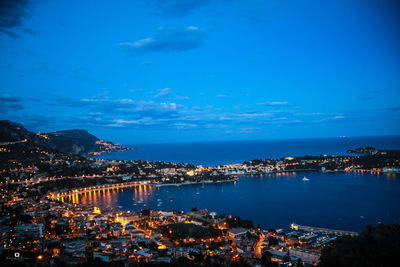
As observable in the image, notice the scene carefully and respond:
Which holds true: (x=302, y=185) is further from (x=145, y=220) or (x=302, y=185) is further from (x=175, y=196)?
(x=145, y=220)

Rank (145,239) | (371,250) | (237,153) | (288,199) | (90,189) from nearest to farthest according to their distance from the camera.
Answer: (371,250) → (145,239) → (288,199) → (90,189) → (237,153)

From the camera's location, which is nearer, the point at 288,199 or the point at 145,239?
the point at 145,239

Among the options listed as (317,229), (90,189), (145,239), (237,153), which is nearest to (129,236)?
(145,239)

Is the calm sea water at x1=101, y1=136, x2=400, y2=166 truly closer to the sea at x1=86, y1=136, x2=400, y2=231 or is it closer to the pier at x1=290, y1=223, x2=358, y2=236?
the sea at x1=86, y1=136, x2=400, y2=231

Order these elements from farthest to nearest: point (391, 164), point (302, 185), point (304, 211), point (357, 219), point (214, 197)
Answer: point (391, 164), point (302, 185), point (214, 197), point (304, 211), point (357, 219)

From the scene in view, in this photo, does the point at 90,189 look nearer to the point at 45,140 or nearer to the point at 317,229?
the point at 317,229

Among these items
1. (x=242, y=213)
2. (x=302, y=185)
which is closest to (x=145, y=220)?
(x=242, y=213)

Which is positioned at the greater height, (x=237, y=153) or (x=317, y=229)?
(x=237, y=153)

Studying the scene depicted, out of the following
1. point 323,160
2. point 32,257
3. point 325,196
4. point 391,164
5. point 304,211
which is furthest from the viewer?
point 323,160
